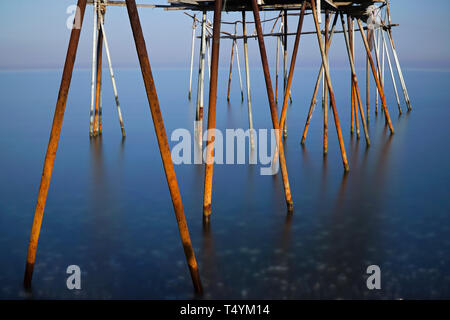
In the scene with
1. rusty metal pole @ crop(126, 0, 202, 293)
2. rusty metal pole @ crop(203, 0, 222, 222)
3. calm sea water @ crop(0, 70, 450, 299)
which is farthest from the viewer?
rusty metal pole @ crop(203, 0, 222, 222)

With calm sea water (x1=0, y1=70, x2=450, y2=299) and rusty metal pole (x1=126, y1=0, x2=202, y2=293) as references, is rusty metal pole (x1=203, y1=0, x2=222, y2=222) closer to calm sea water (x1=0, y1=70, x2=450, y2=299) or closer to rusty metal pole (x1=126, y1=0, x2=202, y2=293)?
calm sea water (x1=0, y1=70, x2=450, y2=299)

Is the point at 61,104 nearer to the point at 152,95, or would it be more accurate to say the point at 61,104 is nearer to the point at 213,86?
the point at 152,95

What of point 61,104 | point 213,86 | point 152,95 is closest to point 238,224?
point 213,86

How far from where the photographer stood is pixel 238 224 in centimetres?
609

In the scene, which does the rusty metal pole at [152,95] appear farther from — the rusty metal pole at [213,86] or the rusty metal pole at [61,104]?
the rusty metal pole at [213,86]

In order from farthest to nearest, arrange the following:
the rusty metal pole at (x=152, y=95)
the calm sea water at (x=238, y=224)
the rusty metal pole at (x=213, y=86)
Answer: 1. the rusty metal pole at (x=213, y=86)
2. the calm sea water at (x=238, y=224)
3. the rusty metal pole at (x=152, y=95)

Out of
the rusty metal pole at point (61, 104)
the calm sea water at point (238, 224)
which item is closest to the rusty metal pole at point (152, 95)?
the rusty metal pole at point (61, 104)

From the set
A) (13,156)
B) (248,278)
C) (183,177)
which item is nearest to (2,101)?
(13,156)

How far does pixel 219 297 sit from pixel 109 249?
1638mm

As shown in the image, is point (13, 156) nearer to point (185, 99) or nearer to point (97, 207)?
point (97, 207)

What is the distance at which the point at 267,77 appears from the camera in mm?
5715

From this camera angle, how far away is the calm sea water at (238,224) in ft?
14.6

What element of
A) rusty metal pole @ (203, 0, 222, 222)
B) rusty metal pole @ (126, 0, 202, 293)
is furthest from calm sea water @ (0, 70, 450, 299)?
rusty metal pole @ (126, 0, 202, 293)

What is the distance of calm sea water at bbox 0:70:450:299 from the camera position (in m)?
4.44
